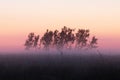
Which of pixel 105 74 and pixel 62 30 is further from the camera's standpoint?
pixel 62 30

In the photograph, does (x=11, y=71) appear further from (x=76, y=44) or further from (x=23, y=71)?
(x=76, y=44)

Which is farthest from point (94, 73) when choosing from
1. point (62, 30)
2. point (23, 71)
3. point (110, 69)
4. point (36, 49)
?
point (36, 49)

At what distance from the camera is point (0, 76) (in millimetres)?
20938

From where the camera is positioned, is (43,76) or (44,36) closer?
(43,76)

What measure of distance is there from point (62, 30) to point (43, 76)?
191 ft

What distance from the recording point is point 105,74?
70.2 ft

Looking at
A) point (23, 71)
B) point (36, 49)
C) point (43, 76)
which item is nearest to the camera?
point (43, 76)

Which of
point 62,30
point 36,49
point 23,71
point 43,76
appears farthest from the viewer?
point 36,49

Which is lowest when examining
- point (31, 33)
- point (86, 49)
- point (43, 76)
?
point (43, 76)

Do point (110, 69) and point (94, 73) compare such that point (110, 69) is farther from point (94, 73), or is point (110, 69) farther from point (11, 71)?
point (11, 71)

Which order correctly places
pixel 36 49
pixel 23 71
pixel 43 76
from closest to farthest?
pixel 43 76
pixel 23 71
pixel 36 49

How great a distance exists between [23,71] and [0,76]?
83.1 inches

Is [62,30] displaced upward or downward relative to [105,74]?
upward

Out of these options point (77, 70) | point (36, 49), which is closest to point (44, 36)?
point (36, 49)
